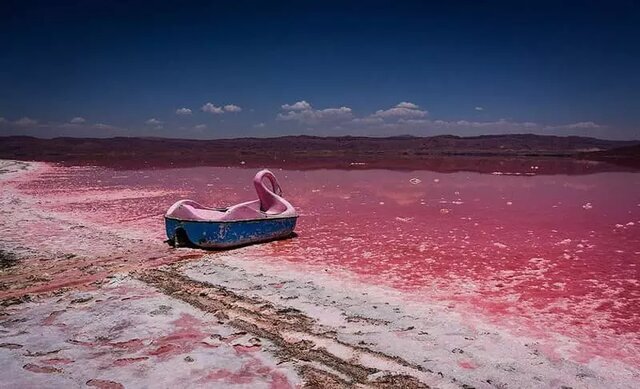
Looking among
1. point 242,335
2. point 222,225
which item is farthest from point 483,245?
point 242,335

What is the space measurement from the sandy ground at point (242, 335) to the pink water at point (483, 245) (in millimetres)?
572

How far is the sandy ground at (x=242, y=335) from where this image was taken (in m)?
4.40

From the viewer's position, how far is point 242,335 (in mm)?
5293

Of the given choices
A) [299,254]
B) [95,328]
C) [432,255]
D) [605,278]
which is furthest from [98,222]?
[605,278]

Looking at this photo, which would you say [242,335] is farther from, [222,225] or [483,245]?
[483,245]

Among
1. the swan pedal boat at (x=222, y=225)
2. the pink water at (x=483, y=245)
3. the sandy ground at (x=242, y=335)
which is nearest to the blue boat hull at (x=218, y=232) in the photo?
the swan pedal boat at (x=222, y=225)

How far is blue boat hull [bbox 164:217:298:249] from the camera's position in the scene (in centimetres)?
928

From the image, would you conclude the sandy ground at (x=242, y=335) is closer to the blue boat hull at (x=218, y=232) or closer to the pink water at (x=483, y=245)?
the pink water at (x=483, y=245)

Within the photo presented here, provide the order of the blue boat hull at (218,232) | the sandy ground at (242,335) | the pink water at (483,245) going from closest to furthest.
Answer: the sandy ground at (242,335), the pink water at (483,245), the blue boat hull at (218,232)

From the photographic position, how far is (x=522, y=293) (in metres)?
6.98

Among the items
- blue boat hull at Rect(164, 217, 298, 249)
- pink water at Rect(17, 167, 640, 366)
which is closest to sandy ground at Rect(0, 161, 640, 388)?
pink water at Rect(17, 167, 640, 366)

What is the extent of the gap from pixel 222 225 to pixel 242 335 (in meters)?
4.23

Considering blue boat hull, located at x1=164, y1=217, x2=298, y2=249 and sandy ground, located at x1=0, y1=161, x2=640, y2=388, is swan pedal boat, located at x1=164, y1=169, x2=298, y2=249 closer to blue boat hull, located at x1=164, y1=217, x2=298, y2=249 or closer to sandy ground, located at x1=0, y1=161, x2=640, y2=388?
blue boat hull, located at x1=164, y1=217, x2=298, y2=249

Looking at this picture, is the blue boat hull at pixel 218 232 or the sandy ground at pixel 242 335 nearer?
the sandy ground at pixel 242 335
